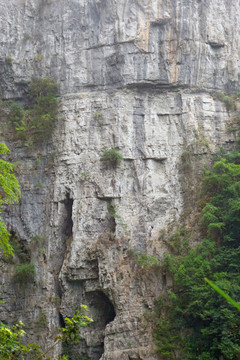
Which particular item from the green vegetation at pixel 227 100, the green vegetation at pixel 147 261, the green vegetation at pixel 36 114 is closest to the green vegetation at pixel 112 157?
the green vegetation at pixel 36 114

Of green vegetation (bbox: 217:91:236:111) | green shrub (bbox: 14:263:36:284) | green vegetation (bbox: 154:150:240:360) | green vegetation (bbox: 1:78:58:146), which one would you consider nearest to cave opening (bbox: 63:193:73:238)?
green shrub (bbox: 14:263:36:284)

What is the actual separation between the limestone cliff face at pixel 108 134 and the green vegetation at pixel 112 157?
19 cm

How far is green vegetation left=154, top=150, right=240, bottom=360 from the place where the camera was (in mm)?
11094

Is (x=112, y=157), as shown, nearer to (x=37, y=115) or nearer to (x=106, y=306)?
(x=37, y=115)

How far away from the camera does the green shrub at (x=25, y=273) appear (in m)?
13.9

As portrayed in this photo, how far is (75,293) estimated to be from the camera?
1383 centimetres

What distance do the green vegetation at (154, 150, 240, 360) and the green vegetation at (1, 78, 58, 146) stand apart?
5487 millimetres

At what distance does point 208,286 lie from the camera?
11.7 metres

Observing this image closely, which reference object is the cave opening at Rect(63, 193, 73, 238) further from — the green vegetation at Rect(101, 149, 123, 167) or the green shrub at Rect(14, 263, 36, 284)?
the green vegetation at Rect(101, 149, 123, 167)

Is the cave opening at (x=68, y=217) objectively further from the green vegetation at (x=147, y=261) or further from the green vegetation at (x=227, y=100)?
the green vegetation at (x=227, y=100)

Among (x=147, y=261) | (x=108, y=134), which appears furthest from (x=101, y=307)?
(x=108, y=134)

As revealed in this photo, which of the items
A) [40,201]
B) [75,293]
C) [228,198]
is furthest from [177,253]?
[40,201]

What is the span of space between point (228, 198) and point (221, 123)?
11.3ft

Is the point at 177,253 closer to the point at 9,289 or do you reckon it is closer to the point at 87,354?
the point at 87,354
